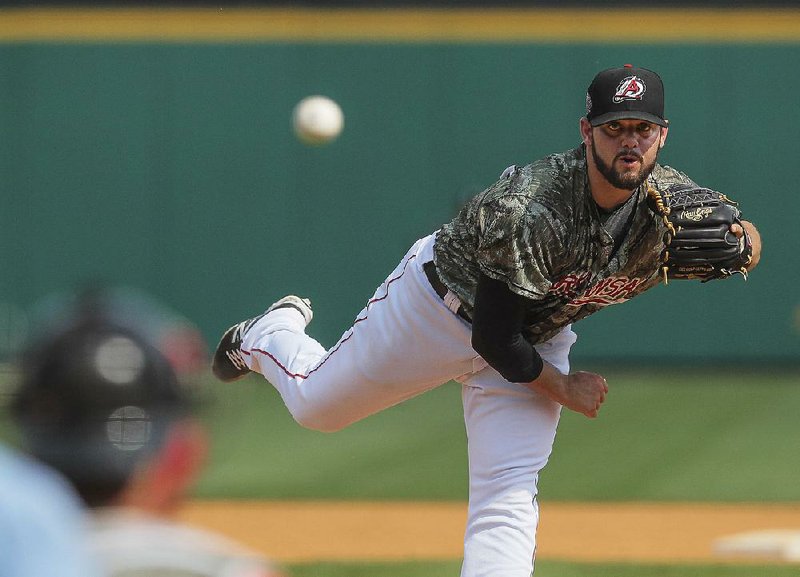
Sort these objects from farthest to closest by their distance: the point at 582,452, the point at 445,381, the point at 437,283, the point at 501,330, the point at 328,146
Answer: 1. the point at 328,146
2. the point at 582,452
3. the point at 445,381
4. the point at 437,283
5. the point at 501,330

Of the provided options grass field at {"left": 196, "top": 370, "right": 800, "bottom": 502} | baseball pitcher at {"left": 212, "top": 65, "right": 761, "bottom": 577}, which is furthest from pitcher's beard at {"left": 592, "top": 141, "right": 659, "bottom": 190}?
grass field at {"left": 196, "top": 370, "right": 800, "bottom": 502}

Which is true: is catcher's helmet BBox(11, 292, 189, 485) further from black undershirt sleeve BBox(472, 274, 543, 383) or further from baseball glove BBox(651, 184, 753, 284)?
baseball glove BBox(651, 184, 753, 284)

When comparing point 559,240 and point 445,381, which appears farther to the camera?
point 445,381

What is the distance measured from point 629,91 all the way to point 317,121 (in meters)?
Result: 8.35

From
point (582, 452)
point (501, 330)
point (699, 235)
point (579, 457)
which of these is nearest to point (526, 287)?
point (501, 330)

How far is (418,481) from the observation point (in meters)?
8.09

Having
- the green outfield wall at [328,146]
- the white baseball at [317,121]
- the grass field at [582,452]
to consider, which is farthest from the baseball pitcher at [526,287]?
the green outfield wall at [328,146]

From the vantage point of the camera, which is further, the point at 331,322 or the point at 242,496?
the point at 331,322

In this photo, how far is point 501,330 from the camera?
142 inches

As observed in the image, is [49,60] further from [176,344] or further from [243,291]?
[176,344]

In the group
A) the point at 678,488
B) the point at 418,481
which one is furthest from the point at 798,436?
the point at 418,481

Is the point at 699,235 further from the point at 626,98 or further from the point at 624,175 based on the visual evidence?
the point at 626,98

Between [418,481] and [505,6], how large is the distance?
19.4ft

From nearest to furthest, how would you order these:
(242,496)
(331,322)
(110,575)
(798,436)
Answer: (110,575), (242,496), (798,436), (331,322)
